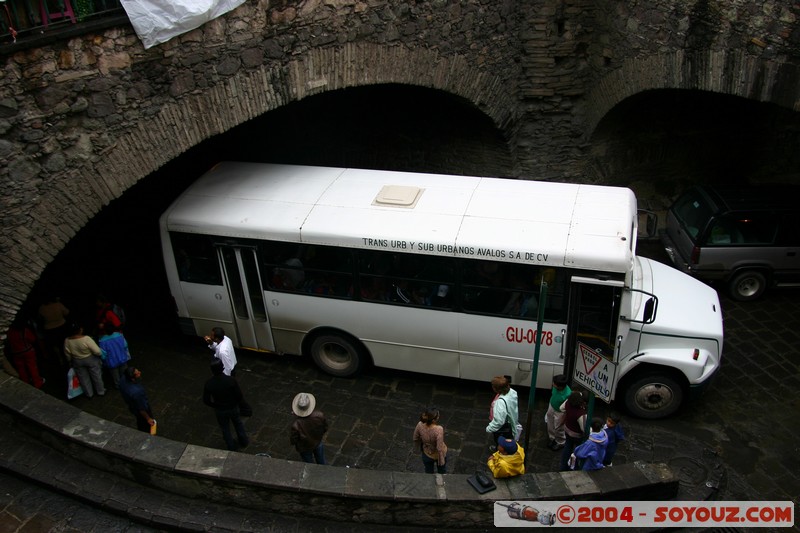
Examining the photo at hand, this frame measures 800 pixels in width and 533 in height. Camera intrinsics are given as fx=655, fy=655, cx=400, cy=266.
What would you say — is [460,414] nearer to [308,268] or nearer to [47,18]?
[308,268]

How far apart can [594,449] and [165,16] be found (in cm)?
610

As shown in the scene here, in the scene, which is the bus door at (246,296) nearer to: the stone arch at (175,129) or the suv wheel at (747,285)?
the stone arch at (175,129)

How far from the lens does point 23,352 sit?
759 cm

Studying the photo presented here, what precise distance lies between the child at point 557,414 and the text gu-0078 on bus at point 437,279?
0.52 meters

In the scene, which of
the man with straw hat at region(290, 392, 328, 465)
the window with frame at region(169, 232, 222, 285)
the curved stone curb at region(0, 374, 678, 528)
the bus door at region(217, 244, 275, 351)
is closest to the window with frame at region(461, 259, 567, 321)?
the curved stone curb at region(0, 374, 678, 528)

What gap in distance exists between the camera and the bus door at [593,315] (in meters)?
6.95

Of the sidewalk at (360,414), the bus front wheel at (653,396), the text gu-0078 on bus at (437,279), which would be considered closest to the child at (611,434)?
the text gu-0078 on bus at (437,279)

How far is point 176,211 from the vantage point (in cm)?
833

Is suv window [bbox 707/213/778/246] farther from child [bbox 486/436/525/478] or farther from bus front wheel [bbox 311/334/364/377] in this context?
child [bbox 486/436/525/478]

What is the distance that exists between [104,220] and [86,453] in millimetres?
7137

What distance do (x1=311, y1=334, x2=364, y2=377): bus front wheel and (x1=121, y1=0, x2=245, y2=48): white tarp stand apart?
13.1 feet

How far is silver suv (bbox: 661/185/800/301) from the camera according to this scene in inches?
383

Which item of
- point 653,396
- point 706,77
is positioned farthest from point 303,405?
point 706,77

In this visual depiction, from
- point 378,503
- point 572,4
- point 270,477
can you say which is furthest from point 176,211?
point 572,4
